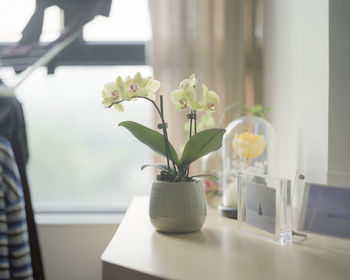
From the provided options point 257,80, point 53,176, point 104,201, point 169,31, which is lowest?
point 104,201

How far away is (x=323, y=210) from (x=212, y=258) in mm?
275

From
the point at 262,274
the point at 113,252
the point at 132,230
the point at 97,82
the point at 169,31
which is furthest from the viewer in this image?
the point at 97,82

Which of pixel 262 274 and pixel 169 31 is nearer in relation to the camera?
pixel 262 274

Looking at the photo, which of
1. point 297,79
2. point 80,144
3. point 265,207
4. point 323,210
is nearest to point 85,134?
point 80,144

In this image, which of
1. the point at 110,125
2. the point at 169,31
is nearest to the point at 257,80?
Answer: the point at 169,31

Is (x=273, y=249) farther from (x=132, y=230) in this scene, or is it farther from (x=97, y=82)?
(x=97, y=82)

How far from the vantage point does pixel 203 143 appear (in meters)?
0.98

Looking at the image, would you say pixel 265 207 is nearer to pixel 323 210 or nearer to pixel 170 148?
pixel 323 210

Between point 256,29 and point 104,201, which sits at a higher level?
point 256,29

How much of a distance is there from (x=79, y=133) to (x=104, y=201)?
1.20ft

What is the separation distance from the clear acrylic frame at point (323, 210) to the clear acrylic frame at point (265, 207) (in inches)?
1.9

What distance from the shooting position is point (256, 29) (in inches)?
67.0

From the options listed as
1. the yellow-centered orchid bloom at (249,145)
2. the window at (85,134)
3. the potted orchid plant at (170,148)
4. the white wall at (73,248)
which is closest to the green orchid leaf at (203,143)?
the potted orchid plant at (170,148)

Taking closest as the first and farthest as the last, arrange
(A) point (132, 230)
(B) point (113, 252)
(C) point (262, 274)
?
(C) point (262, 274) → (B) point (113, 252) → (A) point (132, 230)
